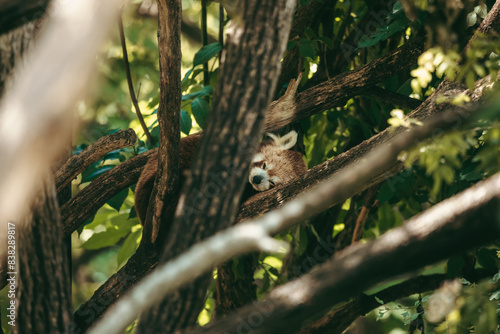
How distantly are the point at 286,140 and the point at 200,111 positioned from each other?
111cm

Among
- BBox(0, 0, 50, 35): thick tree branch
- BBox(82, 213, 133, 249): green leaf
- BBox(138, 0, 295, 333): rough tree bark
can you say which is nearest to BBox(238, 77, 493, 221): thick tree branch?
BBox(138, 0, 295, 333): rough tree bark

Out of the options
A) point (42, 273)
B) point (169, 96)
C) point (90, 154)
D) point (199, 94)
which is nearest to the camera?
point (42, 273)

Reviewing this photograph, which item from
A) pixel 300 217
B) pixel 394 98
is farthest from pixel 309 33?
pixel 300 217

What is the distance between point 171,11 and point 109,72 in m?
4.72

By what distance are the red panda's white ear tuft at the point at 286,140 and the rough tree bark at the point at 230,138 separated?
231 cm

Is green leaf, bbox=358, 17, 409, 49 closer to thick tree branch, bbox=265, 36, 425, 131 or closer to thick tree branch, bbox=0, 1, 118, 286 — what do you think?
thick tree branch, bbox=265, 36, 425, 131

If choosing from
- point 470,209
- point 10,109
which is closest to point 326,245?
point 470,209

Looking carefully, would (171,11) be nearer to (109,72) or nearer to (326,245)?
(326,245)

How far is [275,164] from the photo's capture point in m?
4.23

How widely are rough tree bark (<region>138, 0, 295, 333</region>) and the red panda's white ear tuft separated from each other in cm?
231

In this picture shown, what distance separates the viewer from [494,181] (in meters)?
1.36

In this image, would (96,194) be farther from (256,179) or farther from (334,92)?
(334,92)

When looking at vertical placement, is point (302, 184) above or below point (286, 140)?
below

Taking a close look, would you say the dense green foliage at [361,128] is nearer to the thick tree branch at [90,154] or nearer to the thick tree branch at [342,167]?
the thick tree branch at [342,167]
